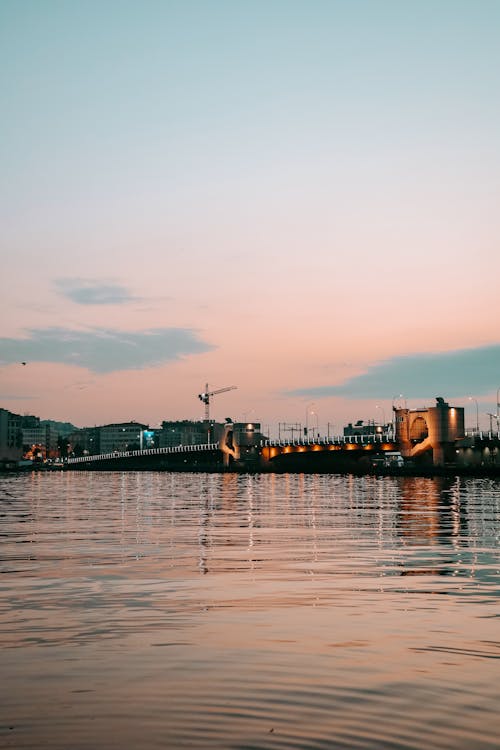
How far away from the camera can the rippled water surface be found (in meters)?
10.3

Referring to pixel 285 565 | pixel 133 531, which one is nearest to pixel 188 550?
pixel 285 565

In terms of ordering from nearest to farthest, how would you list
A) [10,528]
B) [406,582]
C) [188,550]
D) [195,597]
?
[195,597], [406,582], [188,550], [10,528]

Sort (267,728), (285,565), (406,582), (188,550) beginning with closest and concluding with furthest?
1. (267,728)
2. (406,582)
3. (285,565)
4. (188,550)

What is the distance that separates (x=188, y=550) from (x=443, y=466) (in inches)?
6617

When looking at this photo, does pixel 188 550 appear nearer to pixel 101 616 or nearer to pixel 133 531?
pixel 133 531

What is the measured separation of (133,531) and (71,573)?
1769cm

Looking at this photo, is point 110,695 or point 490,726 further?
point 110,695

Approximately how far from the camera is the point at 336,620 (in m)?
17.8

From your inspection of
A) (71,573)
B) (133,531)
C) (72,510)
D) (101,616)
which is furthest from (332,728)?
(72,510)

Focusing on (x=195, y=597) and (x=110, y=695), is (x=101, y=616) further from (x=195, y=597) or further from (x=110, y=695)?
(x=110, y=695)

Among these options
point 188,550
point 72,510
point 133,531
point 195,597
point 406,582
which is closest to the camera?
point 195,597

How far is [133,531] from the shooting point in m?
42.9

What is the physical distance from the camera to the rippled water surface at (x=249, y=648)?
1026 centimetres

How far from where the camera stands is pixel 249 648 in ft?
48.9
